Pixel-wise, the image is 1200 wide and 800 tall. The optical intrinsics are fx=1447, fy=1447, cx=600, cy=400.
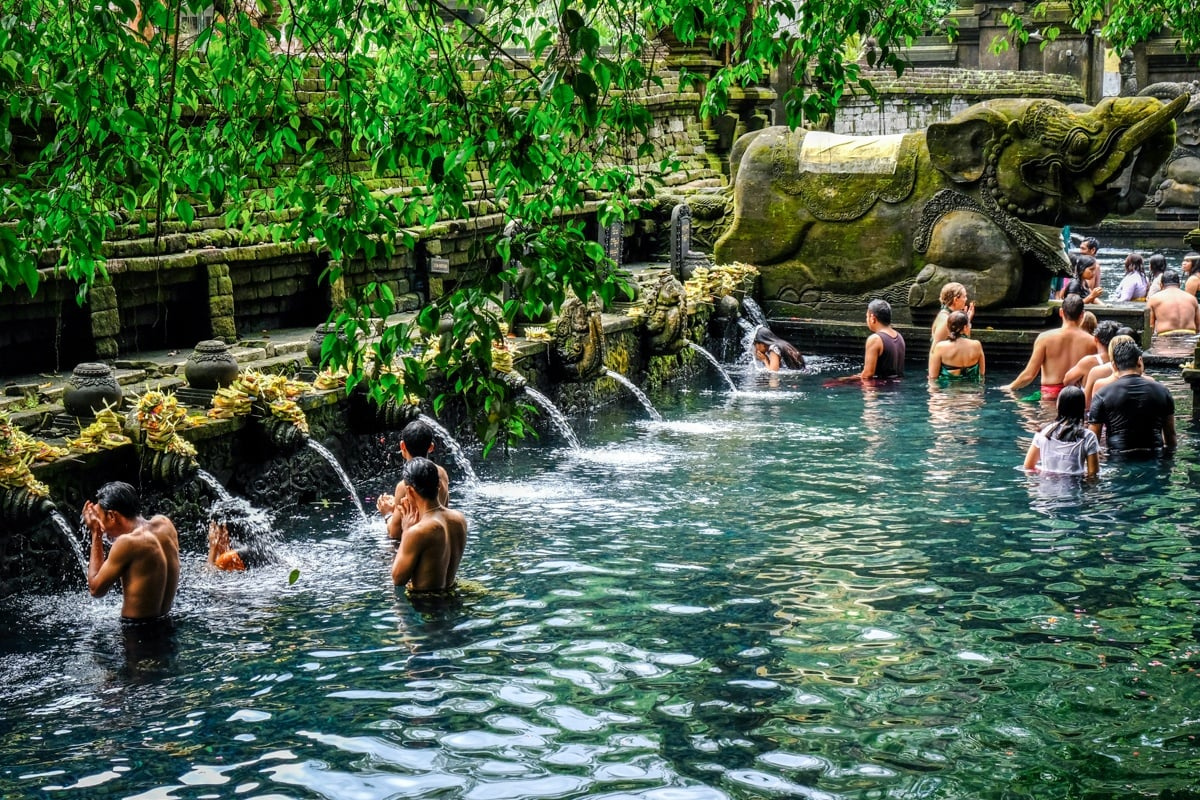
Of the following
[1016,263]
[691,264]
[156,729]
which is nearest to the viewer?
[156,729]

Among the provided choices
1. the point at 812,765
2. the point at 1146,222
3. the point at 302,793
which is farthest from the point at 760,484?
the point at 1146,222

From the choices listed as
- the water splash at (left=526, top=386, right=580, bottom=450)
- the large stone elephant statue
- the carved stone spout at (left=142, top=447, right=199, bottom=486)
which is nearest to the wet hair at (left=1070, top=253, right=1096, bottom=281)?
the large stone elephant statue

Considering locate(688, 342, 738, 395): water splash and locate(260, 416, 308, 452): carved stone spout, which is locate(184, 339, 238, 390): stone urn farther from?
locate(688, 342, 738, 395): water splash

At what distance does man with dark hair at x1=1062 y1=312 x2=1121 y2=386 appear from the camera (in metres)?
13.4

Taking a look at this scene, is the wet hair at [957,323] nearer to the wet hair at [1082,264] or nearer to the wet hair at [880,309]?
the wet hair at [880,309]

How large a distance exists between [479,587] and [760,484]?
3.54 m

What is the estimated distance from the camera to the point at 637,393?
1523cm

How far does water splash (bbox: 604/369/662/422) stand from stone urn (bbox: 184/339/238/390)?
5283 mm

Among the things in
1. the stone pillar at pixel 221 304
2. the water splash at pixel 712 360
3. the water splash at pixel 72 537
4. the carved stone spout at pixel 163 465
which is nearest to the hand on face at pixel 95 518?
the water splash at pixel 72 537

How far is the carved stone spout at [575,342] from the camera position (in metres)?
14.5

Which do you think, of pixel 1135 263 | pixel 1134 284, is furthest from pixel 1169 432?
pixel 1135 263

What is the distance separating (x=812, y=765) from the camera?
635 centimetres

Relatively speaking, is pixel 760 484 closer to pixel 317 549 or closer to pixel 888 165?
pixel 317 549

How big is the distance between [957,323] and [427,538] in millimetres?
8858
